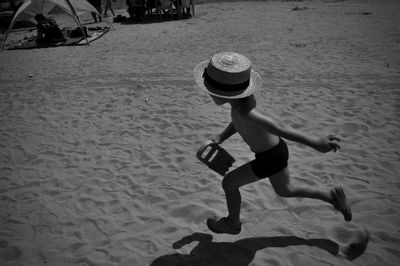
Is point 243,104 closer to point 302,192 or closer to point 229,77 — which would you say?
point 229,77

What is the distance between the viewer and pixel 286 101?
525 centimetres

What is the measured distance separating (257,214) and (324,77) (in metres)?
4.54

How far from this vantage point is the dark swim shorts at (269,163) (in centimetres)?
212

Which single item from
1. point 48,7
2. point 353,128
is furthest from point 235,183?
point 48,7

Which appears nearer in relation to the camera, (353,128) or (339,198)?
(339,198)

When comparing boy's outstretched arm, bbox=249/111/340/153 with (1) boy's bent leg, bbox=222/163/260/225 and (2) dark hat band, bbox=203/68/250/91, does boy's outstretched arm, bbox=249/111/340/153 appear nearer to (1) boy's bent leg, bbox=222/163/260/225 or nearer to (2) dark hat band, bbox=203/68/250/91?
(2) dark hat band, bbox=203/68/250/91

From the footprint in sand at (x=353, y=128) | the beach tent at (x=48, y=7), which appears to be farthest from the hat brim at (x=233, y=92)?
the beach tent at (x=48, y=7)

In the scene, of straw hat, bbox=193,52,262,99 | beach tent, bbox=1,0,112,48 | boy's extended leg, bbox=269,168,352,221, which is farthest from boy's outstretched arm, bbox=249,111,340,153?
beach tent, bbox=1,0,112,48

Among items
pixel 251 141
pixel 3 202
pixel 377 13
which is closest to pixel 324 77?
pixel 251 141

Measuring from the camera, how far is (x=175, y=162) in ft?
12.3

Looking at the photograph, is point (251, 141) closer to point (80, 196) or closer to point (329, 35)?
point (80, 196)

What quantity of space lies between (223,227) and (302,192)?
2.34ft

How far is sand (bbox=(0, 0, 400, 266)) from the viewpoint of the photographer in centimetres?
253

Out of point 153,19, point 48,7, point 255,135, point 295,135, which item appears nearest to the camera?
point 295,135
